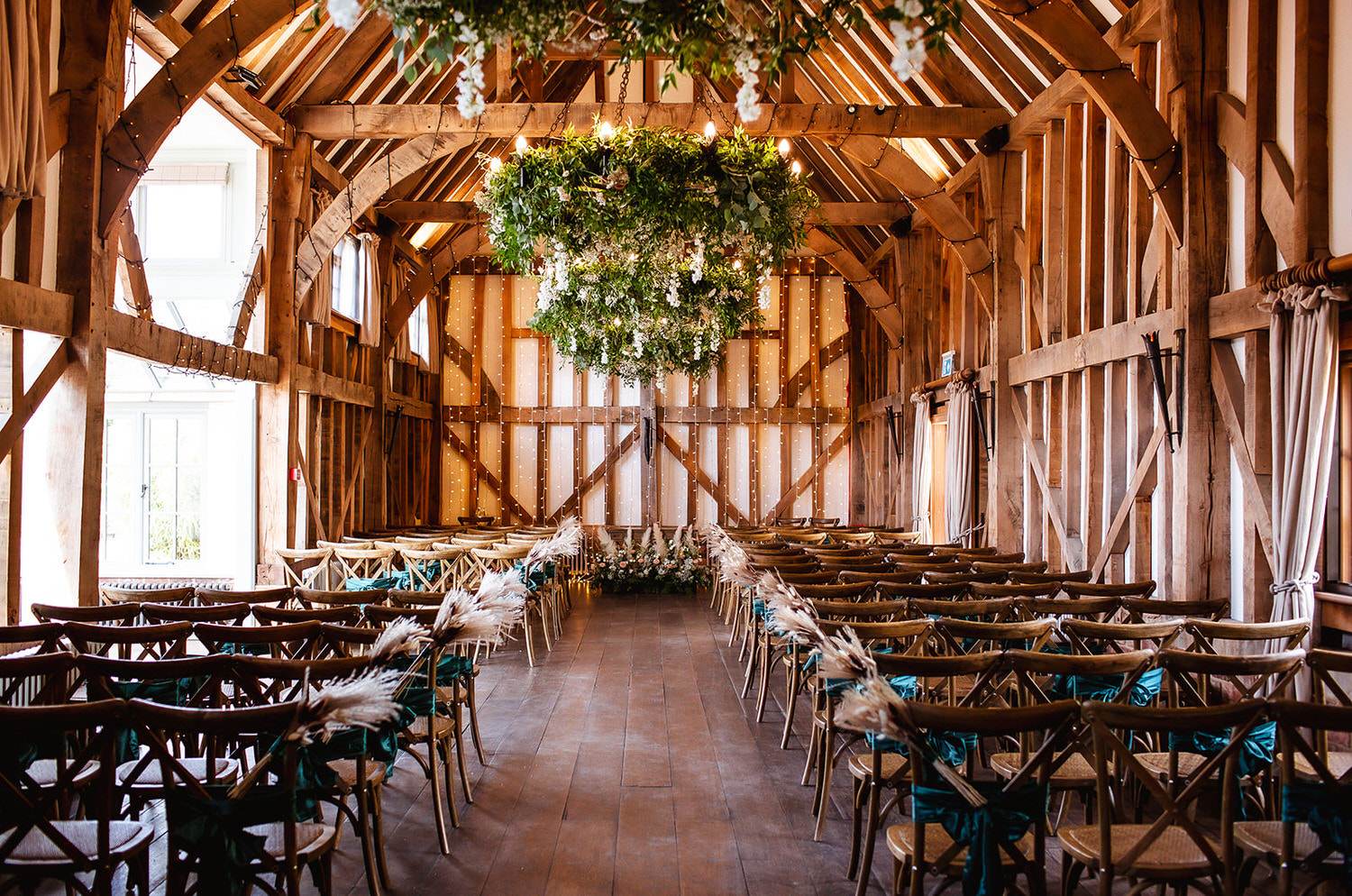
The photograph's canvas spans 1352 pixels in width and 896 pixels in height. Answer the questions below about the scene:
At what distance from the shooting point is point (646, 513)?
15086mm

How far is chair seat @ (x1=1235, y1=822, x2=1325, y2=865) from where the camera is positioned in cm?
260

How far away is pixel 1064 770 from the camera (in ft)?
11.0

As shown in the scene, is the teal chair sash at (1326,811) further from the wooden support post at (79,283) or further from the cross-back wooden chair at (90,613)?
the wooden support post at (79,283)

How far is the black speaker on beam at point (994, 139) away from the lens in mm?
8617

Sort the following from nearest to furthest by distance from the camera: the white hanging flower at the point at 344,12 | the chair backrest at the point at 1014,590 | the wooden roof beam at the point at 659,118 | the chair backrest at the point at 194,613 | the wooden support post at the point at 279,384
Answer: the white hanging flower at the point at 344,12 → the chair backrest at the point at 194,613 → the chair backrest at the point at 1014,590 → the wooden roof beam at the point at 659,118 → the wooden support post at the point at 279,384

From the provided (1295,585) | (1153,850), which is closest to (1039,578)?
(1295,585)

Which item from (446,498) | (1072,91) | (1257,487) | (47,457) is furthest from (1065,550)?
(446,498)

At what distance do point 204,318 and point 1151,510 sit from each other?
9181mm

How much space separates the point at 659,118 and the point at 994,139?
3.29 metres

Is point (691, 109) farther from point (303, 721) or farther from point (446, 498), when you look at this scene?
point (446, 498)

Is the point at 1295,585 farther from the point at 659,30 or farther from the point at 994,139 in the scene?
the point at 994,139

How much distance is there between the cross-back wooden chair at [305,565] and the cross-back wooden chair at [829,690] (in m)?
3.87

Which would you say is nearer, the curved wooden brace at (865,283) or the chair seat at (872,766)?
the chair seat at (872,766)

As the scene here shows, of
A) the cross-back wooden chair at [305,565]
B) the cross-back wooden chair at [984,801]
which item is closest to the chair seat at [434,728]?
the cross-back wooden chair at [984,801]
